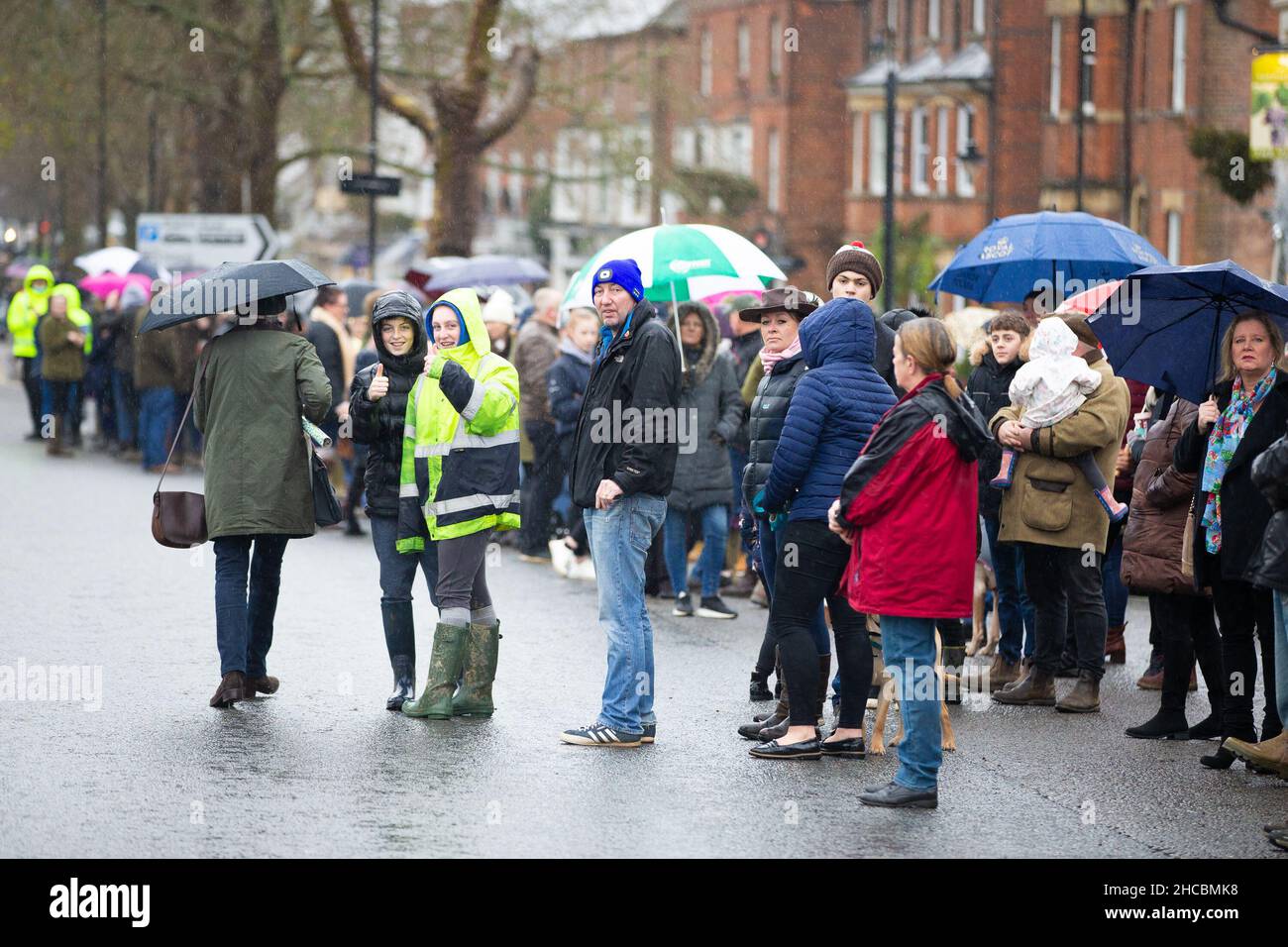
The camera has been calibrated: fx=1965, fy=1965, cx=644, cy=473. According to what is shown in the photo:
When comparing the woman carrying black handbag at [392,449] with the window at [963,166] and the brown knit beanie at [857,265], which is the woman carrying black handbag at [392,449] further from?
the window at [963,166]

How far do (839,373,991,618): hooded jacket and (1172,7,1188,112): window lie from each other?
28.5 metres

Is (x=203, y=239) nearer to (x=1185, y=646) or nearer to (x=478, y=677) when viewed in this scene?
(x=478, y=677)

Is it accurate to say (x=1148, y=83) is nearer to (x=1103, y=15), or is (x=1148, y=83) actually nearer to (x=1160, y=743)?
(x=1103, y=15)

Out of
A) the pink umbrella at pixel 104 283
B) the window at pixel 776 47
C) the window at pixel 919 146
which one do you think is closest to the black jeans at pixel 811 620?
the pink umbrella at pixel 104 283

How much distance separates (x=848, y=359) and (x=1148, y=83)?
30037 millimetres

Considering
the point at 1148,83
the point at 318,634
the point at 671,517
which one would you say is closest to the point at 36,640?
the point at 318,634

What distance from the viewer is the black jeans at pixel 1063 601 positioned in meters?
9.65

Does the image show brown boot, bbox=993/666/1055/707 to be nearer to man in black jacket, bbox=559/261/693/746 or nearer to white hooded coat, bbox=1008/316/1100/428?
white hooded coat, bbox=1008/316/1100/428

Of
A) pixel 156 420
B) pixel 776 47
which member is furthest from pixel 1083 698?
pixel 776 47

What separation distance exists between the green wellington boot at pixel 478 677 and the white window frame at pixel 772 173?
172 feet

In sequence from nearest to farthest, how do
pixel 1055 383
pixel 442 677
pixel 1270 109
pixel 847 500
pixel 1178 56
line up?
pixel 847 500 < pixel 442 677 < pixel 1055 383 < pixel 1270 109 < pixel 1178 56

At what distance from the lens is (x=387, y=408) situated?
30.3ft

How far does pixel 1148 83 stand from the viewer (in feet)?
119

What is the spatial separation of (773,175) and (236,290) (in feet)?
174
